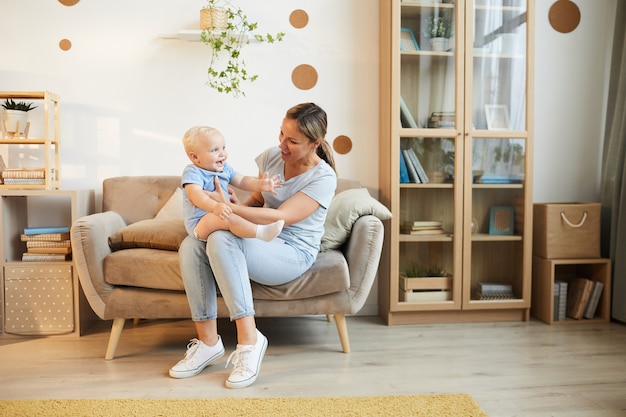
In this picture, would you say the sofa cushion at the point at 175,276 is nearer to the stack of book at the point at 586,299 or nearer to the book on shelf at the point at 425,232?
the book on shelf at the point at 425,232

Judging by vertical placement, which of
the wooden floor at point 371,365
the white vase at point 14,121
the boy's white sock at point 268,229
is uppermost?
the white vase at point 14,121

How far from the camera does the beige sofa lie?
90.0 inches

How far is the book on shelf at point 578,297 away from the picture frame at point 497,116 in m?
0.95

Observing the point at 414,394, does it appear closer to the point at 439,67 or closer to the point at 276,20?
the point at 439,67

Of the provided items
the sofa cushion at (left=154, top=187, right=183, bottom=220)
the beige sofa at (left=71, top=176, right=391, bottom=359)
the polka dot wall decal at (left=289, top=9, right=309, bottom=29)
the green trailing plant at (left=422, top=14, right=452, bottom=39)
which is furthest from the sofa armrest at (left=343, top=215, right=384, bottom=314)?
the polka dot wall decal at (left=289, top=9, right=309, bottom=29)

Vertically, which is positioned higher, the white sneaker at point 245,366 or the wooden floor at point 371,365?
the white sneaker at point 245,366

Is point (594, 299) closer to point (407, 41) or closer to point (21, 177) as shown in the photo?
point (407, 41)

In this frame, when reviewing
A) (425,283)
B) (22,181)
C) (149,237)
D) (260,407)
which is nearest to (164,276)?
(149,237)

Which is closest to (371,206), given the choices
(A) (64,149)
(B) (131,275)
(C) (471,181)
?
(C) (471,181)

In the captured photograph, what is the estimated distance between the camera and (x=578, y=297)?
9.92ft

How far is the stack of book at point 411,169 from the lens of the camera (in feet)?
9.64

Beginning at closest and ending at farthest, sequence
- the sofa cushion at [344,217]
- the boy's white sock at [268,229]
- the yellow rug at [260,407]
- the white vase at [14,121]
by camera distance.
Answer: the yellow rug at [260,407] → the boy's white sock at [268,229] → the sofa cushion at [344,217] → the white vase at [14,121]

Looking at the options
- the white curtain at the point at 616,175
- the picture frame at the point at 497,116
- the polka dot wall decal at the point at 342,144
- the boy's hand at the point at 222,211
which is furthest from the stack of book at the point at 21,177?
the white curtain at the point at 616,175

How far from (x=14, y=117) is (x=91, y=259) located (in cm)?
102
